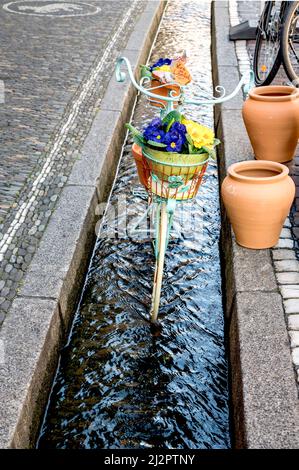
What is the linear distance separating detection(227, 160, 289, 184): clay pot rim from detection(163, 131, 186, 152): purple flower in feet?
2.49

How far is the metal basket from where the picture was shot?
2.99 metres

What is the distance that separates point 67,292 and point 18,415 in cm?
110

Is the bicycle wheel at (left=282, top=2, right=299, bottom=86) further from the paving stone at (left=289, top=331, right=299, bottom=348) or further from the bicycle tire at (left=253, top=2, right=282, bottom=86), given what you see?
the paving stone at (left=289, top=331, right=299, bottom=348)

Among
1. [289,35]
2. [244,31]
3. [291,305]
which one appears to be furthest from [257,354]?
[244,31]

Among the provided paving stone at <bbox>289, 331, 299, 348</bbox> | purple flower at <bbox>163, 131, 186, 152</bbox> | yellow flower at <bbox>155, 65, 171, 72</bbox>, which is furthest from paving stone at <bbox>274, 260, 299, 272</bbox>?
yellow flower at <bbox>155, 65, 171, 72</bbox>

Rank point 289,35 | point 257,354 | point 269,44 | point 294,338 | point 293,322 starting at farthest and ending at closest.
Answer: point 269,44 < point 289,35 < point 293,322 < point 294,338 < point 257,354

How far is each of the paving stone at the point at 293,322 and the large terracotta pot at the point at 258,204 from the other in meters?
0.65

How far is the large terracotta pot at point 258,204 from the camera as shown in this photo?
3533 millimetres

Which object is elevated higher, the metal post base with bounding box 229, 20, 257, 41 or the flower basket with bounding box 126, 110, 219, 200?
the flower basket with bounding box 126, 110, 219, 200

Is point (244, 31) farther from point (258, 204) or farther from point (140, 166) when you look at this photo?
point (258, 204)

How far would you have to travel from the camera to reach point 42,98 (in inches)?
247

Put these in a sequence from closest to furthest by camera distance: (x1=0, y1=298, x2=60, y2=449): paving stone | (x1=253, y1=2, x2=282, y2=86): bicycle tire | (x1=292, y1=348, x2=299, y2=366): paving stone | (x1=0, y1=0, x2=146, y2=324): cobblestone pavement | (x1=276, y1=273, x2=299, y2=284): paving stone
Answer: (x1=0, y1=298, x2=60, y2=449): paving stone, (x1=292, y1=348, x2=299, y2=366): paving stone, (x1=276, y1=273, x2=299, y2=284): paving stone, (x1=0, y1=0, x2=146, y2=324): cobblestone pavement, (x1=253, y1=2, x2=282, y2=86): bicycle tire

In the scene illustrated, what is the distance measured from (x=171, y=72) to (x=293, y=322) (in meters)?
1.60
